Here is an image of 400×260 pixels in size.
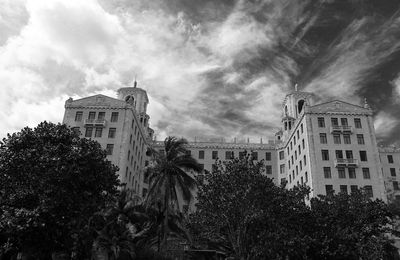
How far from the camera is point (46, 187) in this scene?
87.0 ft

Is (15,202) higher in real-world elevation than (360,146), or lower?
lower

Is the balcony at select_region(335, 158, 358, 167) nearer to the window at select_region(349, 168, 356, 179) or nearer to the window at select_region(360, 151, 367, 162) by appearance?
the window at select_region(349, 168, 356, 179)

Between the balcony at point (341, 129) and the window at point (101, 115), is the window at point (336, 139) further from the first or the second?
the window at point (101, 115)

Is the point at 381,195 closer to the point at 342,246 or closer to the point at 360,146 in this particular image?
the point at 360,146

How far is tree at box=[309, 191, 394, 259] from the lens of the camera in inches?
1223

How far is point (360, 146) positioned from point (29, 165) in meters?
53.0

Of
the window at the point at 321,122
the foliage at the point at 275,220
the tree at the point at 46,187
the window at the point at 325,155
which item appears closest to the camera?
the tree at the point at 46,187

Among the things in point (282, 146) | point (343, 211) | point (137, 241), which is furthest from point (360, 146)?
point (137, 241)

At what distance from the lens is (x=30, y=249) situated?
2803 centimetres

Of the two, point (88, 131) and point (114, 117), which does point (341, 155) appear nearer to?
point (114, 117)

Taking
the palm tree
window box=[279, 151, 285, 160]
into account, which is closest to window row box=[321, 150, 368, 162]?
window box=[279, 151, 285, 160]

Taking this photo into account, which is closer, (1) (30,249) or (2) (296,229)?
(1) (30,249)

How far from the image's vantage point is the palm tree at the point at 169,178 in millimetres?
35625

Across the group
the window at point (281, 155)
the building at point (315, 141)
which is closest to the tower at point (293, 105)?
the window at point (281, 155)
